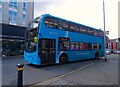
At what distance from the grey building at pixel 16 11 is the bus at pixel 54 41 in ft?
50.2

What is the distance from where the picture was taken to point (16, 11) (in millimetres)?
28562

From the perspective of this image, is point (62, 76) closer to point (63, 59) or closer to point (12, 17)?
point (63, 59)

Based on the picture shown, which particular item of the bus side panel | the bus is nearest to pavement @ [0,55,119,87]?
the bus

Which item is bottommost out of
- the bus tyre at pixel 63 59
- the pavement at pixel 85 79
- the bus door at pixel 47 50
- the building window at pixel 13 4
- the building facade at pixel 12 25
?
the pavement at pixel 85 79

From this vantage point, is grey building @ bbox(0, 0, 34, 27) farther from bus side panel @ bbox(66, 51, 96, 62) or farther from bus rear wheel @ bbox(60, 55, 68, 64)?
bus rear wheel @ bbox(60, 55, 68, 64)

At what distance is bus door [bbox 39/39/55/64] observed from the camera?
38.5 feet

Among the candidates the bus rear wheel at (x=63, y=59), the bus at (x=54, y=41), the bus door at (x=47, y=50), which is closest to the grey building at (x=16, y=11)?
the bus at (x=54, y=41)

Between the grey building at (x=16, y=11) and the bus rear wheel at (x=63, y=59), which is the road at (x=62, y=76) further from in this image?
the grey building at (x=16, y=11)

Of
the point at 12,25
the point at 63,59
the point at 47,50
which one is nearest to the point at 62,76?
the point at 47,50

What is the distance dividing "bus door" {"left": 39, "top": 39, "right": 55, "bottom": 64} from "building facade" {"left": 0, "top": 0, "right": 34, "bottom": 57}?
14.0 meters

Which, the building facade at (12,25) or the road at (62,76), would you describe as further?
the building facade at (12,25)

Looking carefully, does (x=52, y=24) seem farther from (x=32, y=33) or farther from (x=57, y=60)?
(x=57, y=60)

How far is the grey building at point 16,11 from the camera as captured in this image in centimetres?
2650

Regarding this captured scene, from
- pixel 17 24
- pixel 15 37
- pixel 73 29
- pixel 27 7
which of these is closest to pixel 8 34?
pixel 15 37
